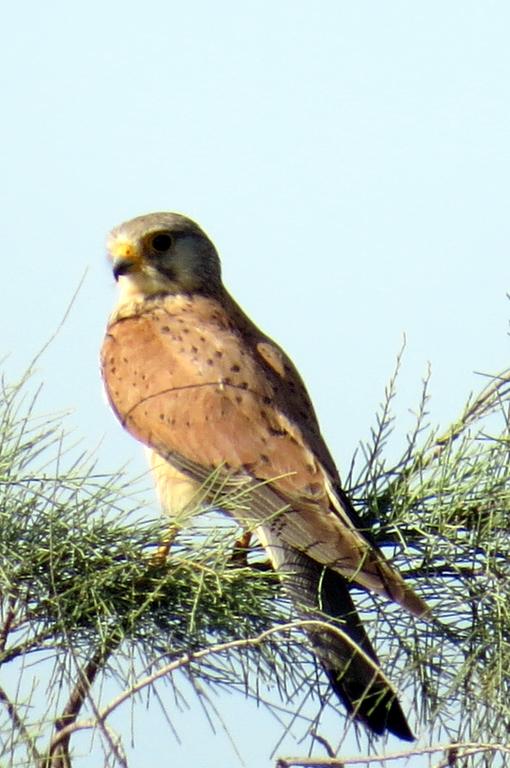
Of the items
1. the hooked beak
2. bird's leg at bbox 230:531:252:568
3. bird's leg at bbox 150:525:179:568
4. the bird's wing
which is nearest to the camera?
bird's leg at bbox 150:525:179:568

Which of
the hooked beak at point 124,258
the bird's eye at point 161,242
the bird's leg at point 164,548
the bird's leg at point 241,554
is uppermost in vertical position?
the bird's eye at point 161,242

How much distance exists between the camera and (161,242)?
209 inches

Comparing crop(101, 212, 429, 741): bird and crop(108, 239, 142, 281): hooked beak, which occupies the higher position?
crop(108, 239, 142, 281): hooked beak

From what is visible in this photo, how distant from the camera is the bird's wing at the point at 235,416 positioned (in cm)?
367

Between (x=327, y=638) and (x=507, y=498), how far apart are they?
0.55 m

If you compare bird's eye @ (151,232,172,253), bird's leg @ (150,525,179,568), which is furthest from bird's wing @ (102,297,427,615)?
bird's leg @ (150,525,179,568)

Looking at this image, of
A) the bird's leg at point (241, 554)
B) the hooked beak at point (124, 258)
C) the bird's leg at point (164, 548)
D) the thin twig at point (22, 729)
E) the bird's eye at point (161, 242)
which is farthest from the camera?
the bird's eye at point (161, 242)

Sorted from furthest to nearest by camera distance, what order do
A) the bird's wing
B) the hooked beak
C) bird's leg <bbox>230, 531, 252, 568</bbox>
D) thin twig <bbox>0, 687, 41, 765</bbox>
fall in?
the hooked beak
the bird's wing
bird's leg <bbox>230, 531, 252, 568</bbox>
thin twig <bbox>0, 687, 41, 765</bbox>

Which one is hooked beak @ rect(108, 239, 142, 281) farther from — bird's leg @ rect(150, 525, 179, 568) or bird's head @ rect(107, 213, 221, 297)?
bird's leg @ rect(150, 525, 179, 568)

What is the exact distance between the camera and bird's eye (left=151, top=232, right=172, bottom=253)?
5266mm

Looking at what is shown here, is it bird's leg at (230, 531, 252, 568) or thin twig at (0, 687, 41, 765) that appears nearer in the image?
thin twig at (0, 687, 41, 765)

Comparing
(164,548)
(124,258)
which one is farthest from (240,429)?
(124,258)

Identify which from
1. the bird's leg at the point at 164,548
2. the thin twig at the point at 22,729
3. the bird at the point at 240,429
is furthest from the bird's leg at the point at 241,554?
the thin twig at the point at 22,729

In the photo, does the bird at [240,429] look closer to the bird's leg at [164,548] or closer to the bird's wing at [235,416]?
the bird's wing at [235,416]
